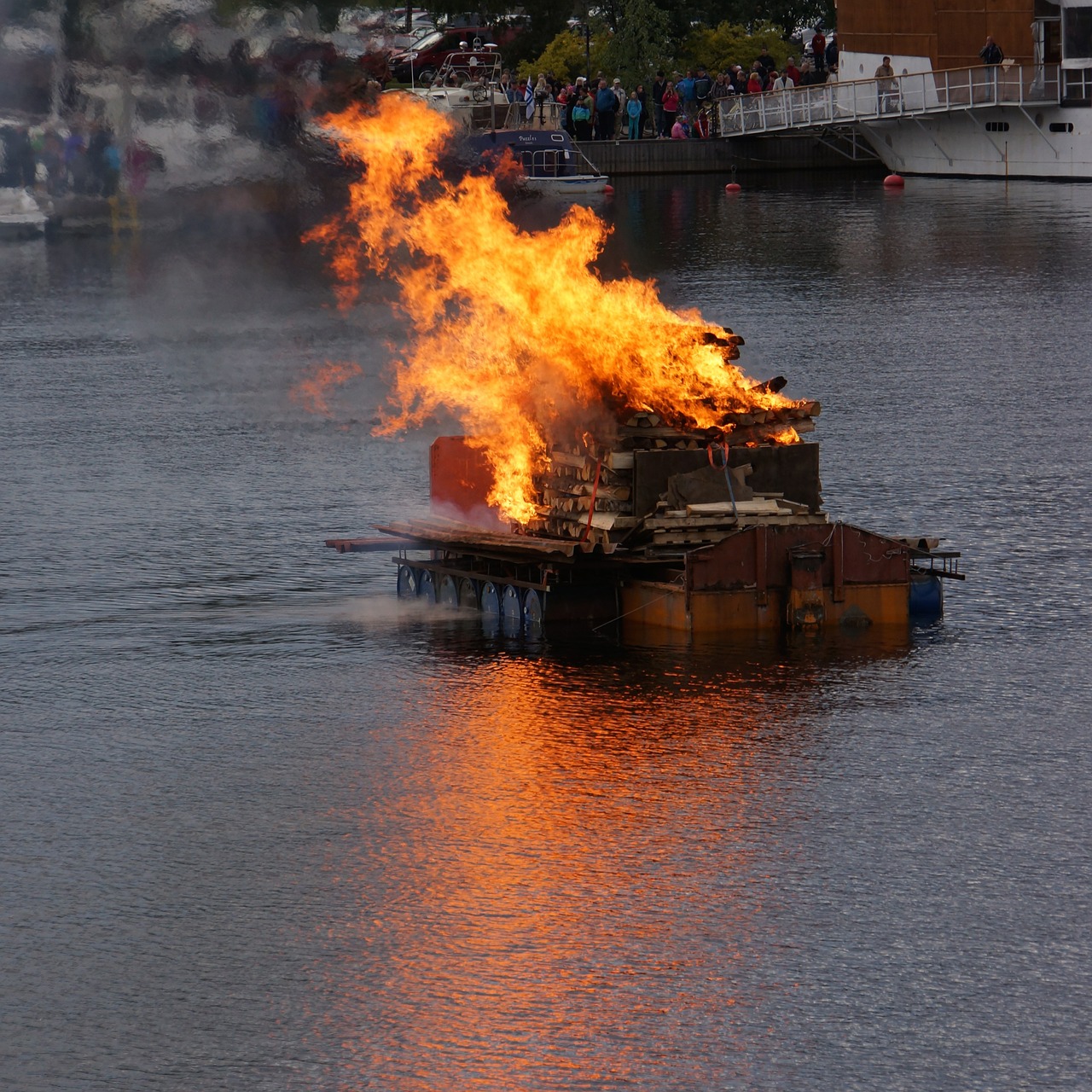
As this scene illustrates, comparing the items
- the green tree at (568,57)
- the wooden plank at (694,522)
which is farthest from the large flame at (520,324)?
the green tree at (568,57)

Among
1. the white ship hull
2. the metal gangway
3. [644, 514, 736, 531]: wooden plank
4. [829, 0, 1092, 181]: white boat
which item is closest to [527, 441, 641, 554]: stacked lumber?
[644, 514, 736, 531]: wooden plank

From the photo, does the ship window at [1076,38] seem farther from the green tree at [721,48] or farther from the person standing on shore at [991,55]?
the green tree at [721,48]

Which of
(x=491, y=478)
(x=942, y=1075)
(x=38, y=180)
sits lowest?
(x=942, y=1075)

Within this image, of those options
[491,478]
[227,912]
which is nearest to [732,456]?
[491,478]

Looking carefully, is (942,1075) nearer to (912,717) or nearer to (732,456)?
(912,717)

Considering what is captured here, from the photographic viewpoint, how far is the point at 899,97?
82625 millimetres

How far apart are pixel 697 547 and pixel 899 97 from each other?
2378 inches

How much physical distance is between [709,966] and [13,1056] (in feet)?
15.8

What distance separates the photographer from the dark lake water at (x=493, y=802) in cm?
1485

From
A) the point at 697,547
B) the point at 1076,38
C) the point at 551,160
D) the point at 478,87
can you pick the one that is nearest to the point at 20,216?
the point at 478,87

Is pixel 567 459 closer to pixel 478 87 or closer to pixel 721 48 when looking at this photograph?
pixel 478 87

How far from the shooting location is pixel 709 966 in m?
15.8

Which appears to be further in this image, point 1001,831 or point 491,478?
point 491,478

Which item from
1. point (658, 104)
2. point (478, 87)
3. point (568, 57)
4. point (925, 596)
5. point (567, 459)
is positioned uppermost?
point (568, 57)
